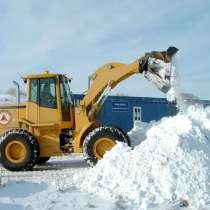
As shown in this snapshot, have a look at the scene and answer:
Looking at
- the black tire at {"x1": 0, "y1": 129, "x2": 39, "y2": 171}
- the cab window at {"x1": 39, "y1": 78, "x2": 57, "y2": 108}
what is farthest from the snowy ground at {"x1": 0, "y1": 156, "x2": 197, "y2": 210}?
the cab window at {"x1": 39, "y1": 78, "x2": 57, "y2": 108}

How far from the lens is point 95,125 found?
47.2ft

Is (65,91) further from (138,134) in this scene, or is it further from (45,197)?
(45,197)

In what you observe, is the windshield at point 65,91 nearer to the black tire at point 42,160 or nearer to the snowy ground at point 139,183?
the black tire at point 42,160

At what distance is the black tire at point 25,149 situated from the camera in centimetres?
1403

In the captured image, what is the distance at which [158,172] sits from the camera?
10312 mm

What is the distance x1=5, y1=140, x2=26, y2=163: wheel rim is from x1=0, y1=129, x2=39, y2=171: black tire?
39 millimetres

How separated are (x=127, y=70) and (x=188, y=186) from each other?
520 cm

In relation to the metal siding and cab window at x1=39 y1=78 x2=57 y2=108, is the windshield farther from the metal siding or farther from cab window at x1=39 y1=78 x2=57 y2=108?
the metal siding

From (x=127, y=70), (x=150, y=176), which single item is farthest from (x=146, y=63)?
(x=150, y=176)

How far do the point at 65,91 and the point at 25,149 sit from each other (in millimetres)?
1923

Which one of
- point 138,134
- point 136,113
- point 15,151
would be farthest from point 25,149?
point 136,113

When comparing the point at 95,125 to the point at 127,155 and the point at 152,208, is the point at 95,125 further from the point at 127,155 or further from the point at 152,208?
the point at 152,208

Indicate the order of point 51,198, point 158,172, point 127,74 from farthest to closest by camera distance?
point 127,74
point 158,172
point 51,198

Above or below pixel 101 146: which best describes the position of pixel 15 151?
below
